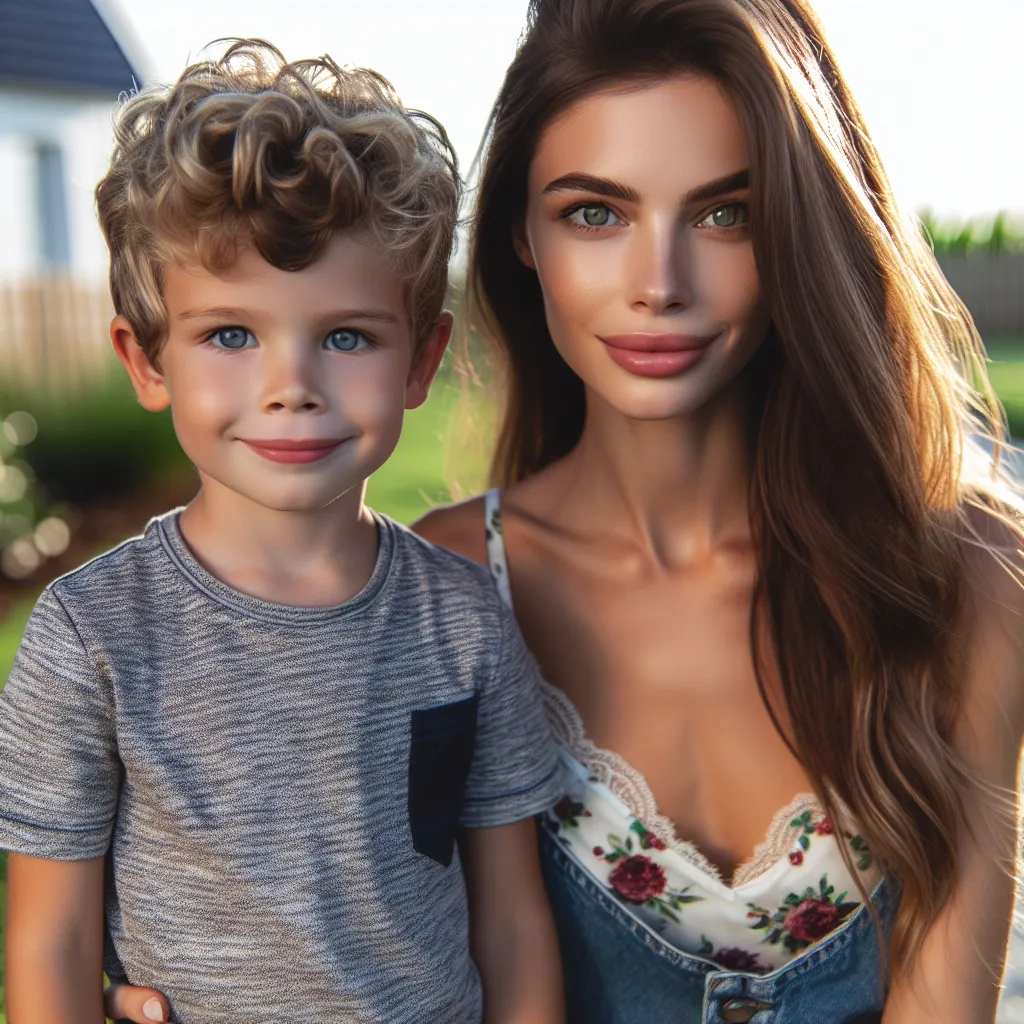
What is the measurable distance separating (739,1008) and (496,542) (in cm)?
88

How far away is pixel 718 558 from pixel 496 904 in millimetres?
806

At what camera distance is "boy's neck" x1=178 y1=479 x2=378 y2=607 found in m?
1.84

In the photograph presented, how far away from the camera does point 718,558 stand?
101 inches

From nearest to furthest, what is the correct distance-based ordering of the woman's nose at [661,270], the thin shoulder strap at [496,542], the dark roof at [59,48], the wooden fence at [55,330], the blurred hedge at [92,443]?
the woman's nose at [661,270] < the thin shoulder strap at [496,542] < the blurred hedge at [92,443] < the wooden fence at [55,330] < the dark roof at [59,48]

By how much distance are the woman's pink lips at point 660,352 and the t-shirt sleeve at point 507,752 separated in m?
0.43

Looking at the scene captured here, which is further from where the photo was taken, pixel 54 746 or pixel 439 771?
pixel 439 771

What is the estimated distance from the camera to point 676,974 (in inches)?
92.6

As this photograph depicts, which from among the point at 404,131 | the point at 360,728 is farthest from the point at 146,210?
the point at 360,728

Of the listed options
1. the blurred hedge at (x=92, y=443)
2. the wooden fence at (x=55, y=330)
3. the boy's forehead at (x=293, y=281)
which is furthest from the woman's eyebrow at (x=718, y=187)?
the wooden fence at (x=55, y=330)

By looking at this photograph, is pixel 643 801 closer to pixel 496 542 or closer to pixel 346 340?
pixel 496 542

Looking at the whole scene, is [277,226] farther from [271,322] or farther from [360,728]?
[360,728]

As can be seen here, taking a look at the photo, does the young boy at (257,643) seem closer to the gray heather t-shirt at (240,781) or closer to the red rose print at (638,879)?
the gray heather t-shirt at (240,781)

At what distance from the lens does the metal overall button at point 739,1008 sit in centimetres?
231

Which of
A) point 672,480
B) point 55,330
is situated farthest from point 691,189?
point 55,330
